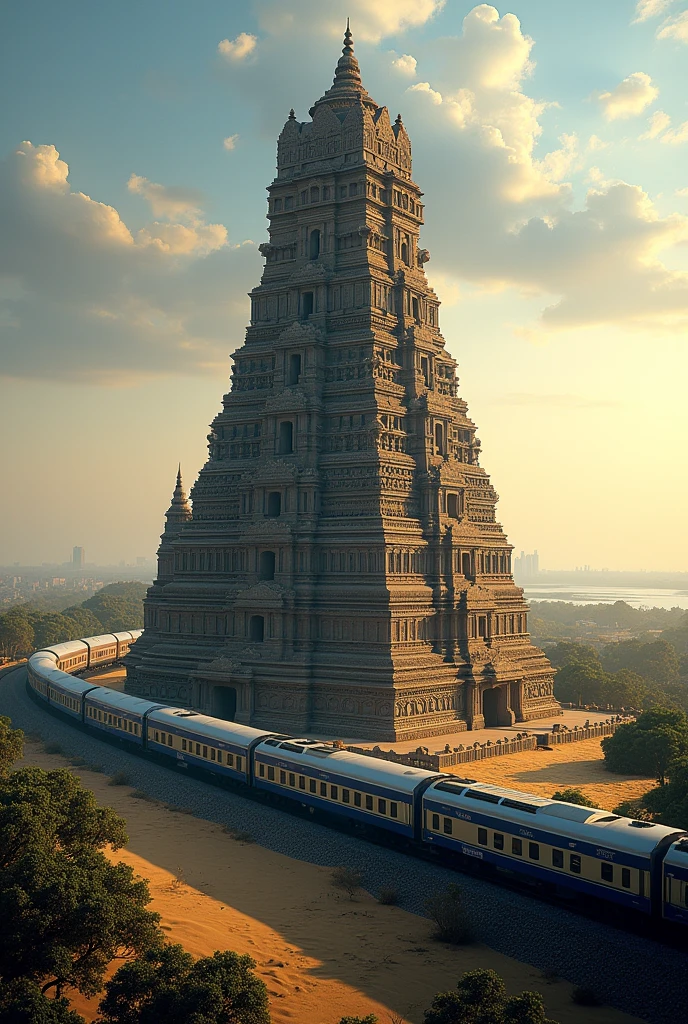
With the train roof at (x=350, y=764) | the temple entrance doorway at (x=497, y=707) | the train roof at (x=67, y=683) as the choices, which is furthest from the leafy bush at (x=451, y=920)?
the train roof at (x=67, y=683)

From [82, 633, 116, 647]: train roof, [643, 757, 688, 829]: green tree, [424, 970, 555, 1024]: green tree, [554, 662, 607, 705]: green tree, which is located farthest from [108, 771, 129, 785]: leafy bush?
[82, 633, 116, 647]: train roof

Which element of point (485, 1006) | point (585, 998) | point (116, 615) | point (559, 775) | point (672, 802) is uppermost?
point (116, 615)

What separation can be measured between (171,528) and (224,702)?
26.6 m

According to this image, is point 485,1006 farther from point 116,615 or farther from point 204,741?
point 116,615

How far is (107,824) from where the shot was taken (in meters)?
30.9

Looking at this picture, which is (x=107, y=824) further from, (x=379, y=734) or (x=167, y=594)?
(x=167, y=594)

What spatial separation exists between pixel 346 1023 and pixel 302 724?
39.9 m

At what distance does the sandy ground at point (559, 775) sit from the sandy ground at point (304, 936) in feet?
56.7

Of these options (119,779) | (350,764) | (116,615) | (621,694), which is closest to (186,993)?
(350,764)

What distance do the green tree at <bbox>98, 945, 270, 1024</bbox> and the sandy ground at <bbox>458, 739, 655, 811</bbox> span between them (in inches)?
1081

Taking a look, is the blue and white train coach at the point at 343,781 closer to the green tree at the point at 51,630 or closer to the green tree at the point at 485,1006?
the green tree at the point at 485,1006

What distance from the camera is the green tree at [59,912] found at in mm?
23500

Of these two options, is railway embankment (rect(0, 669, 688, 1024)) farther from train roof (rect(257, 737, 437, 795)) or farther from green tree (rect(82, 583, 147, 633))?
green tree (rect(82, 583, 147, 633))

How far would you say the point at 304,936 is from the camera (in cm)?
2859
